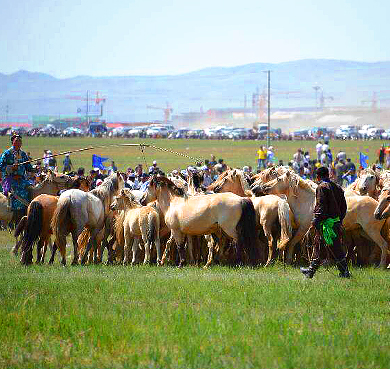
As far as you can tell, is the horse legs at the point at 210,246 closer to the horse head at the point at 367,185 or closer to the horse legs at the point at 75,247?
the horse legs at the point at 75,247

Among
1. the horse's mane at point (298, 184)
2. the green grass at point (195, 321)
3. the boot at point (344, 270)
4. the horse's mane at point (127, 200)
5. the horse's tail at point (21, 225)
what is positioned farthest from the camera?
the horse's mane at point (127, 200)

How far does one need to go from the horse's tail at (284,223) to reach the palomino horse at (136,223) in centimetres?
264

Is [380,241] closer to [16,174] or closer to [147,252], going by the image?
[147,252]

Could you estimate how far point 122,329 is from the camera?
423 inches

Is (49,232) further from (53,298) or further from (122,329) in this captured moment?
(122,329)

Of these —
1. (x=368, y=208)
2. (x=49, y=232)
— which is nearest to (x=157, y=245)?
(x=49, y=232)

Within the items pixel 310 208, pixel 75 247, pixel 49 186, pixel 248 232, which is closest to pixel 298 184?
pixel 310 208

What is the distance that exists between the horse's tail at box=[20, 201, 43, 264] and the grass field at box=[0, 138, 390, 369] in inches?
67.2

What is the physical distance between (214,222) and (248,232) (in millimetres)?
688

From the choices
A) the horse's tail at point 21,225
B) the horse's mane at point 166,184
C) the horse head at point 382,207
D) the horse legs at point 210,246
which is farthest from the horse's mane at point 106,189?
the horse head at point 382,207

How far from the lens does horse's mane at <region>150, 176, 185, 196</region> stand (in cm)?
1797

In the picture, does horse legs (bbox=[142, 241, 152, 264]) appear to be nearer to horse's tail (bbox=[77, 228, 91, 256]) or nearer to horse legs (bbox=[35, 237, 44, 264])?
horse's tail (bbox=[77, 228, 91, 256])

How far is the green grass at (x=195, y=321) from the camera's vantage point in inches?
375

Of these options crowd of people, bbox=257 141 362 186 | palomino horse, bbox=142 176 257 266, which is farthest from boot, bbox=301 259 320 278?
crowd of people, bbox=257 141 362 186
